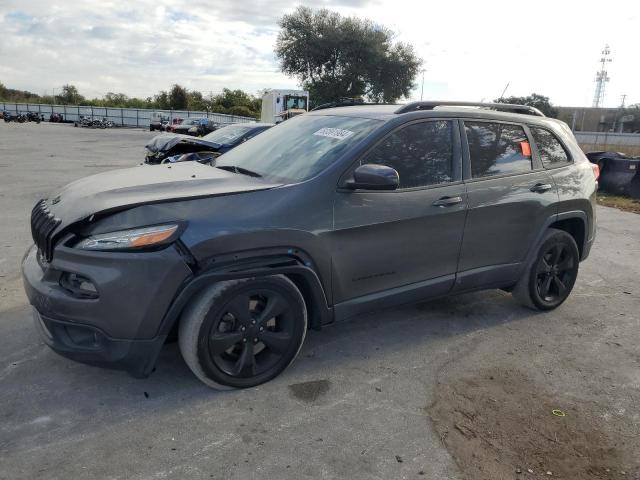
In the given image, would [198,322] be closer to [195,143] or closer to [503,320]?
[503,320]

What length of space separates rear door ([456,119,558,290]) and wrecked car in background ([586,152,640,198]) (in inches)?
341

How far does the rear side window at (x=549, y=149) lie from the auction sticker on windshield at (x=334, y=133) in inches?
71.3

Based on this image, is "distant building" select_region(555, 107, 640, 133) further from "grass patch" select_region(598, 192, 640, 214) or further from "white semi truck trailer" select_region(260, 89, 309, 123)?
"grass patch" select_region(598, 192, 640, 214)

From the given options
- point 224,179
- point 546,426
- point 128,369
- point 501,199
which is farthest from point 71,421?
point 501,199

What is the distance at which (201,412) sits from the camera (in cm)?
Result: 310

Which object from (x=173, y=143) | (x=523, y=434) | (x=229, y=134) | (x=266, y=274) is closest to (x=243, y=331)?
(x=266, y=274)

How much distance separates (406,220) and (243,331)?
4.36ft

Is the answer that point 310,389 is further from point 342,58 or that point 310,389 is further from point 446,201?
point 342,58

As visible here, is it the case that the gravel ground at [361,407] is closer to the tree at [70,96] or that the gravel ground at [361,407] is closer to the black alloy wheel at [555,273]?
the black alloy wheel at [555,273]

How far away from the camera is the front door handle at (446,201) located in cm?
387

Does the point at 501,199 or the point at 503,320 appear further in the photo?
the point at 503,320

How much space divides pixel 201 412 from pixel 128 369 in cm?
47

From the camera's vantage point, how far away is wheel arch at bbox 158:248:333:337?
3.00 metres

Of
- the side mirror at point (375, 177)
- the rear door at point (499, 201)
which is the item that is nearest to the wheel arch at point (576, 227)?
the rear door at point (499, 201)
